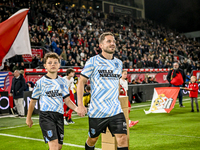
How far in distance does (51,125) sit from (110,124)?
97 cm

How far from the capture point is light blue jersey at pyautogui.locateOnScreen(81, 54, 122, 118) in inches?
161

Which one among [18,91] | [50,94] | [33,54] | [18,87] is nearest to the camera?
[50,94]

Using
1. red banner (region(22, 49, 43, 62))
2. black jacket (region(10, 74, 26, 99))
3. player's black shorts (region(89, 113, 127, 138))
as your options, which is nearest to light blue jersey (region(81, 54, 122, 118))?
player's black shorts (region(89, 113, 127, 138))

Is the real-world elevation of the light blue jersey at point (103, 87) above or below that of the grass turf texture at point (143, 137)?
above

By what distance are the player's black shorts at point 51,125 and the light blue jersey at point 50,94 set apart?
83 millimetres

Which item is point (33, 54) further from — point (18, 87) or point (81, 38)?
point (81, 38)

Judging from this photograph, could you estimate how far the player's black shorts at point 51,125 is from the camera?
4262 millimetres

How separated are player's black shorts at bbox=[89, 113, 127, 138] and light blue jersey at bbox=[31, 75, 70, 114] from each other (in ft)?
2.27

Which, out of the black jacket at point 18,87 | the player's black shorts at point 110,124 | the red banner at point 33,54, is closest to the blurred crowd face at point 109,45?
the player's black shorts at point 110,124

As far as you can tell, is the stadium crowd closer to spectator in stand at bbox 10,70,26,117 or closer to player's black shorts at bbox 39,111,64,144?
spectator in stand at bbox 10,70,26,117

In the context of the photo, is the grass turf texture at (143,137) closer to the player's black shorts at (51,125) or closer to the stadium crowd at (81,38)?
the player's black shorts at (51,125)

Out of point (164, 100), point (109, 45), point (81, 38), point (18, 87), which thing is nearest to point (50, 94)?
point (109, 45)

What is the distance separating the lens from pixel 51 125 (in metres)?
4.33

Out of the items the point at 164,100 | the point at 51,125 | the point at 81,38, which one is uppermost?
the point at 81,38
